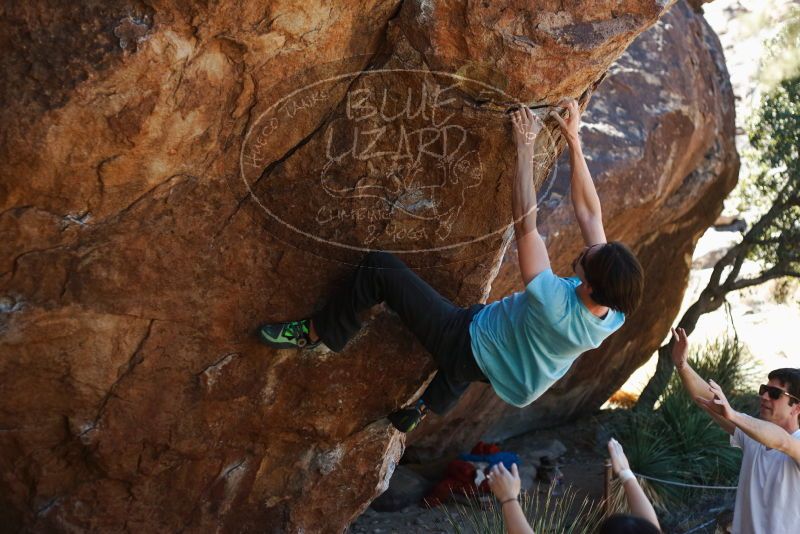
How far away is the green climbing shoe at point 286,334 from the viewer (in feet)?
14.0

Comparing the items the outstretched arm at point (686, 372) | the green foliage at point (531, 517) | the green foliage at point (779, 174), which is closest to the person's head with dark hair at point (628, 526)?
the outstretched arm at point (686, 372)

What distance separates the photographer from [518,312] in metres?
3.93

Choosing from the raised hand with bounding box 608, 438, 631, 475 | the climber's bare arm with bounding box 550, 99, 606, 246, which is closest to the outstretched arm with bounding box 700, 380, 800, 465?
the raised hand with bounding box 608, 438, 631, 475

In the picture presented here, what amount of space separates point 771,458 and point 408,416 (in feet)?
5.96

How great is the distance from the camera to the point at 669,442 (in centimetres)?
847

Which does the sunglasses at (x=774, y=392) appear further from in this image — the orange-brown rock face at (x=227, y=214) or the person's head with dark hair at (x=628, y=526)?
the person's head with dark hair at (x=628, y=526)

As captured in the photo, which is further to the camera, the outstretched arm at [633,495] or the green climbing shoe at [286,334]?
the green climbing shoe at [286,334]

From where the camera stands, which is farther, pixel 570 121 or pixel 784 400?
pixel 784 400

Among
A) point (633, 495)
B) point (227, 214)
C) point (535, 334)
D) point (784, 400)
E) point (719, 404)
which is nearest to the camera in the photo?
point (633, 495)

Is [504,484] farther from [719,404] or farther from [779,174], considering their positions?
[779,174]

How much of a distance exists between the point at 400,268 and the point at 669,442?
5.28 metres

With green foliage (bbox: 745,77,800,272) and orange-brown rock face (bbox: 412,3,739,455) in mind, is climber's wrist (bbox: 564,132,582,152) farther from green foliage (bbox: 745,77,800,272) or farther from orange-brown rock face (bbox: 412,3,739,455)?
green foliage (bbox: 745,77,800,272)

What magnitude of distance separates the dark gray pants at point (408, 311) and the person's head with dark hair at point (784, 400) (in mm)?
1452

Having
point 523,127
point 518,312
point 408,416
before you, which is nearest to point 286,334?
point 408,416
